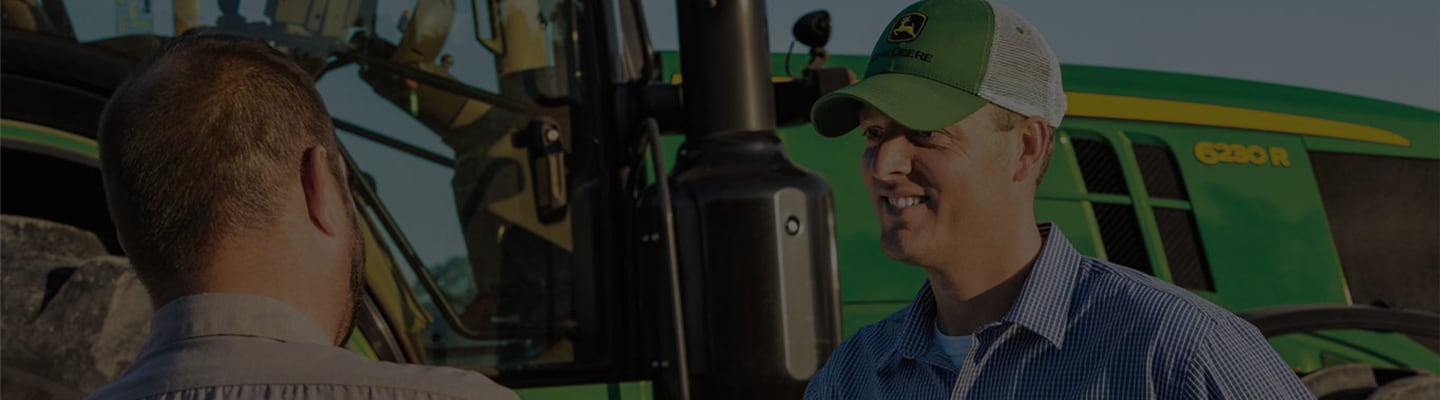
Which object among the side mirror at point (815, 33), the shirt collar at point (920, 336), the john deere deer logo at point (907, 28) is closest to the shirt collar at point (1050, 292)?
the shirt collar at point (920, 336)

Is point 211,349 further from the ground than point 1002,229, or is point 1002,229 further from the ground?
point 211,349

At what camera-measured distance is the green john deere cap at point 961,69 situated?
1.75 m

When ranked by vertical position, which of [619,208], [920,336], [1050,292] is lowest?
[619,208]

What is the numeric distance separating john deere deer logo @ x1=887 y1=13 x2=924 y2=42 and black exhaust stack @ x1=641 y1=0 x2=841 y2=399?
145cm

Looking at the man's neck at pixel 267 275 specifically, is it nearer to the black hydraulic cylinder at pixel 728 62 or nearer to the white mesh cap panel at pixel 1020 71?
the white mesh cap panel at pixel 1020 71

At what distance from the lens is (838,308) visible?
3357 mm

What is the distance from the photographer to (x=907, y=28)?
183cm

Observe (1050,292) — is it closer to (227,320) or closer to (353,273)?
(353,273)

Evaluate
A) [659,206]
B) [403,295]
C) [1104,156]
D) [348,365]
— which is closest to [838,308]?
[659,206]

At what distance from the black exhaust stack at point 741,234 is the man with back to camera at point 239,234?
187 cm

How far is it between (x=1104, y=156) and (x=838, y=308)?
1761mm

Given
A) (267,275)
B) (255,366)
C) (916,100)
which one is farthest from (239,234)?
(916,100)

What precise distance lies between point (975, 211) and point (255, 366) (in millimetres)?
920

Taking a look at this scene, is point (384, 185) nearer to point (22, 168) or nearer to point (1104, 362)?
point (22, 168)
